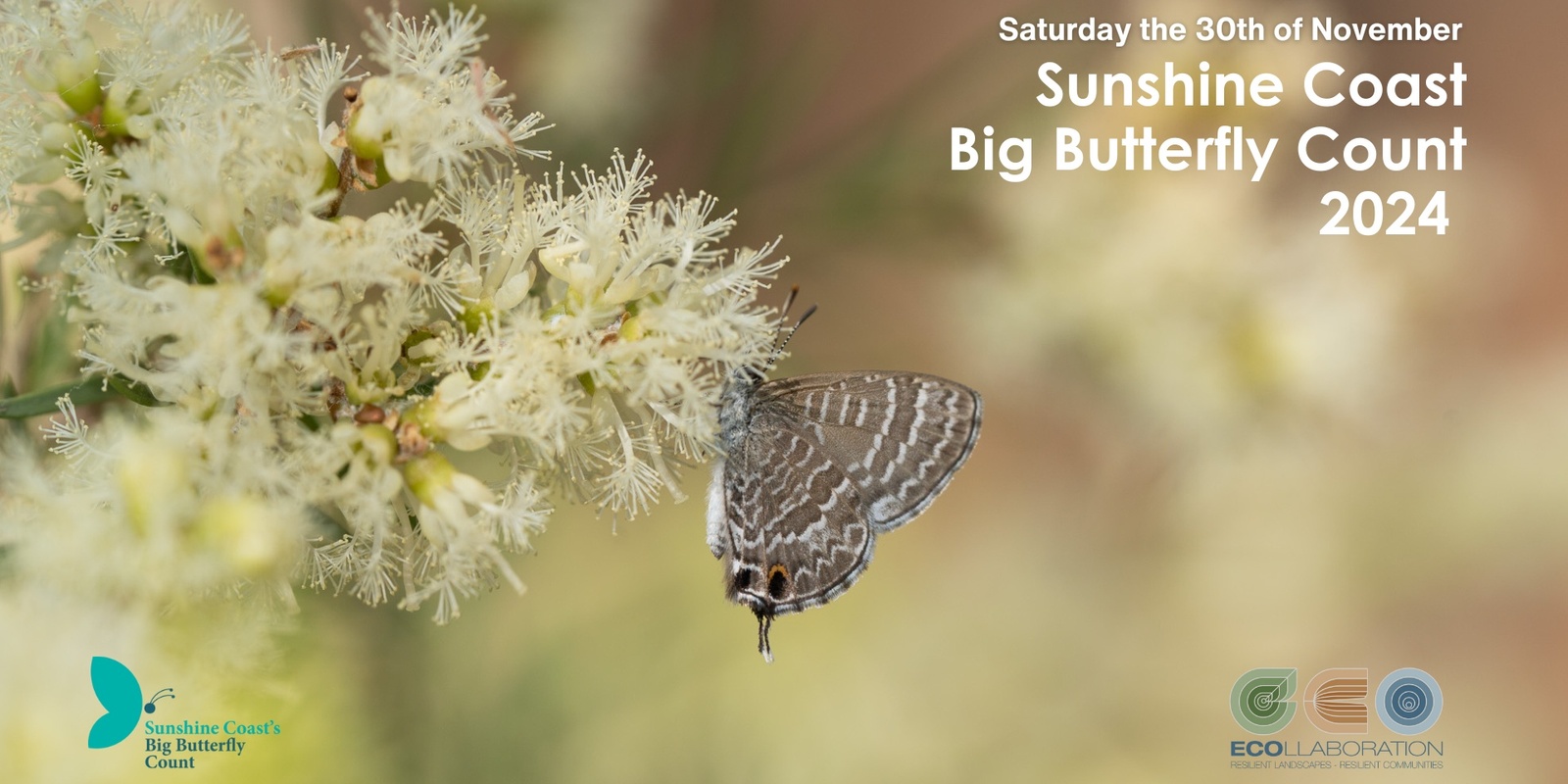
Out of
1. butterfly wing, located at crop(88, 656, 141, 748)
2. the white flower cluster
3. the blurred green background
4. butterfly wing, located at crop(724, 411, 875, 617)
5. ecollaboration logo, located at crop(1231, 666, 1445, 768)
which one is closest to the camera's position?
the white flower cluster

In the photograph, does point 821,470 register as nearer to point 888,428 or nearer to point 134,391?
point 888,428

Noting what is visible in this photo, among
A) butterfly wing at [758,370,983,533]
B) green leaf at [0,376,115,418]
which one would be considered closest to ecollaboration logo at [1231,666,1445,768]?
butterfly wing at [758,370,983,533]

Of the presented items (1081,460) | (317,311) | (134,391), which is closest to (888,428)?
(317,311)

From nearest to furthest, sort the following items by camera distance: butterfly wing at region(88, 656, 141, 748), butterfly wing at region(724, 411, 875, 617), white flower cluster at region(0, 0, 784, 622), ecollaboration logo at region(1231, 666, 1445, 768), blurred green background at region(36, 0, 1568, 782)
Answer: white flower cluster at region(0, 0, 784, 622) < butterfly wing at region(88, 656, 141, 748) < butterfly wing at region(724, 411, 875, 617) < blurred green background at region(36, 0, 1568, 782) < ecollaboration logo at region(1231, 666, 1445, 768)

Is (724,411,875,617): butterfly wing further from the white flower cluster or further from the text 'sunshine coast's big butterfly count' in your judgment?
the white flower cluster

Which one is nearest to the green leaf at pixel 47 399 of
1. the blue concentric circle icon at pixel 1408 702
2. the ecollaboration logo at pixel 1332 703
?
the ecollaboration logo at pixel 1332 703

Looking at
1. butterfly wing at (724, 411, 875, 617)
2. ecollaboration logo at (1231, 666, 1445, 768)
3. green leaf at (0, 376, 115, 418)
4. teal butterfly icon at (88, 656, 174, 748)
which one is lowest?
ecollaboration logo at (1231, 666, 1445, 768)

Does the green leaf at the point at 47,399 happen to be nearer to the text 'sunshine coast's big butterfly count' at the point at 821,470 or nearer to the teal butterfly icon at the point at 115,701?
the teal butterfly icon at the point at 115,701

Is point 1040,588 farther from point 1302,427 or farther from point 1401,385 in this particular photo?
point 1401,385
